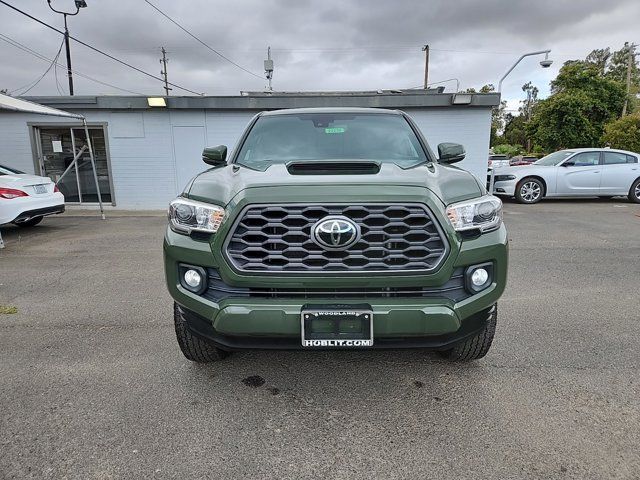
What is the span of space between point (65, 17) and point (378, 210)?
2173 cm

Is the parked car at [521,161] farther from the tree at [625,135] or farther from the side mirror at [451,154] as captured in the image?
the side mirror at [451,154]

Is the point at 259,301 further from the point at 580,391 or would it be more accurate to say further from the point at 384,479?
the point at 580,391

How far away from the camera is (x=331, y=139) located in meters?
3.51

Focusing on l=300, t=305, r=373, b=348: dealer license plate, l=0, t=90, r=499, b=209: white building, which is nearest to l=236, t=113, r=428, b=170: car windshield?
l=300, t=305, r=373, b=348: dealer license plate

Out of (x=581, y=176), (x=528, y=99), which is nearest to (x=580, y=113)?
(x=581, y=176)

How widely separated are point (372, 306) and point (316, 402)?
812mm

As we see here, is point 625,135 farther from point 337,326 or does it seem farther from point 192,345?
point 192,345

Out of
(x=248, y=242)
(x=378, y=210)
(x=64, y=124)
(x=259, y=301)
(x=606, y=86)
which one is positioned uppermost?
(x=606, y=86)

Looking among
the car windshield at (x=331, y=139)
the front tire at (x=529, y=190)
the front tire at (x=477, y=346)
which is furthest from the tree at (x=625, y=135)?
the front tire at (x=477, y=346)

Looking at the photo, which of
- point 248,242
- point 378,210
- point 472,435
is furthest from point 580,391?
point 248,242

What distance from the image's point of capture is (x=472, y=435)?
7.43ft

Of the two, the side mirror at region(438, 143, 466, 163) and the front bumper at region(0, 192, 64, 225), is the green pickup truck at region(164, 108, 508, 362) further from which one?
the front bumper at region(0, 192, 64, 225)

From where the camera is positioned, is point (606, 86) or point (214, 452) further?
point (606, 86)

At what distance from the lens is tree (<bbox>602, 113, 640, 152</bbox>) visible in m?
20.6
